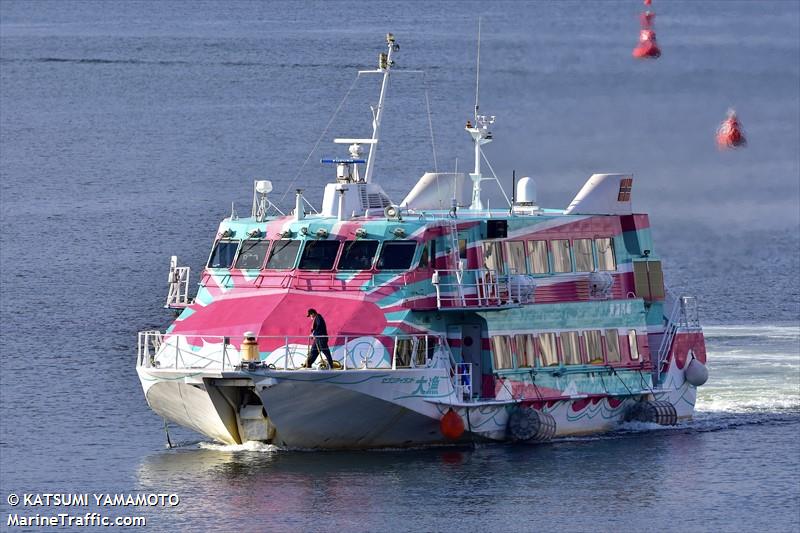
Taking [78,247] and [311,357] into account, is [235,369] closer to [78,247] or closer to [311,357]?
[311,357]

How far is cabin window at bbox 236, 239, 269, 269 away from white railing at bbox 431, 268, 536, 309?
457 centimetres

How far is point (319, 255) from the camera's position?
52531mm

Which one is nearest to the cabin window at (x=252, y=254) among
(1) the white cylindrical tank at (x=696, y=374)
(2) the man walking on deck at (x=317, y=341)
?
(2) the man walking on deck at (x=317, y=341)

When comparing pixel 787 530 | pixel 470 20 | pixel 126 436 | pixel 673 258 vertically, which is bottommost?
pixel 787 530

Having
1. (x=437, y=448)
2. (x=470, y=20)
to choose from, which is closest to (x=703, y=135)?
(x=437, y=448)

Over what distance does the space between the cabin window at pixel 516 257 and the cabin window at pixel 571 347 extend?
2.12m

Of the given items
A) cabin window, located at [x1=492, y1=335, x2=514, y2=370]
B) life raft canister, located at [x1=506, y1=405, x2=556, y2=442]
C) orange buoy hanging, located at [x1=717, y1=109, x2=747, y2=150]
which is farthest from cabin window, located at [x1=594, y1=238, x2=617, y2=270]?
orange buoy hanging, located at [x1=717, y1=109, x2=747, y2=150]

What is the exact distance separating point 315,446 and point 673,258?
40.5m

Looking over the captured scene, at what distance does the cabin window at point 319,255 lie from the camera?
5241 centimetres

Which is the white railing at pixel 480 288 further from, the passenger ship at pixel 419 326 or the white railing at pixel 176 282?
the white railing at pixel 176 282

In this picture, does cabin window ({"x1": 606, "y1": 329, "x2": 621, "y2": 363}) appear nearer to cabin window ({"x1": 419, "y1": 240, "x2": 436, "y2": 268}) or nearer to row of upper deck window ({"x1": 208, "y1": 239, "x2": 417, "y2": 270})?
cabin window ({"x1": 419, "y1": 240, "x2": 436, "y2": 268})

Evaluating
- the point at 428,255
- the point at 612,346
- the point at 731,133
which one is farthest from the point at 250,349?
the point at 731,133

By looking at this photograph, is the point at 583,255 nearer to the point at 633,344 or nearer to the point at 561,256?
the point at 561,256

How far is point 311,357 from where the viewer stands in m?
49.8
